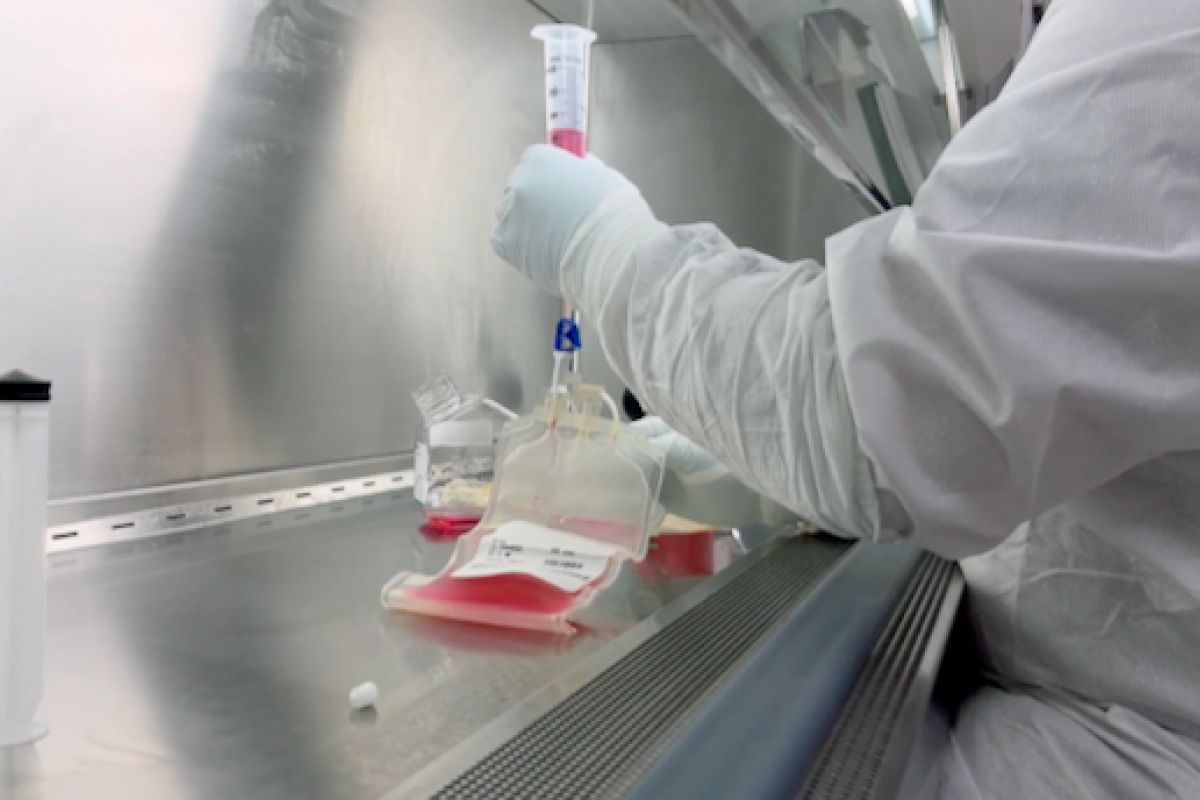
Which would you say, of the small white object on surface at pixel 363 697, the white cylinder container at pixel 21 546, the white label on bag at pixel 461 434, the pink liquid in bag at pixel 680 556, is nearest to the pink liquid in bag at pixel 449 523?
the white label on bag at pixel 461 434

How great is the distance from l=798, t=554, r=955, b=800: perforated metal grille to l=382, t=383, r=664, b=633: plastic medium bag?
0.28 m

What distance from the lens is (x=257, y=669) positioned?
2.43ft

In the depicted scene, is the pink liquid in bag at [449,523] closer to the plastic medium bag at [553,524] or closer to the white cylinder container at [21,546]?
the plastic medium bag at [553,524]

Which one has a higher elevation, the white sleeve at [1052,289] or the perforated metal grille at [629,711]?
the white sleeve at [1052,289]

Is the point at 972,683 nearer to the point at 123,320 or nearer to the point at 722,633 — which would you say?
the point at 722,633

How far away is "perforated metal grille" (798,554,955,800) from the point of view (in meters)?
0.62

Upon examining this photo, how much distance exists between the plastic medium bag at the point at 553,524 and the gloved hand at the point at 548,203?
282 mm

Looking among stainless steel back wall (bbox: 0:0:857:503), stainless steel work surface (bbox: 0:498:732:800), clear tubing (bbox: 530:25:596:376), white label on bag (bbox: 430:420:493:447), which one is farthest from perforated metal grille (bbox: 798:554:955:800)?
stainless steel back wall (bbox: 0:0:857:503)

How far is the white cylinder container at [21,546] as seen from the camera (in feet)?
1.75

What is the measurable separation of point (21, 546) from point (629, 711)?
41 cm

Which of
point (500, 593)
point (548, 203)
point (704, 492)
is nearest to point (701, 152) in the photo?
point (704, 492)

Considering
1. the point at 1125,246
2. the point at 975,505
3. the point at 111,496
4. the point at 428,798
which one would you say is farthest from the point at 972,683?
the point at 111,496

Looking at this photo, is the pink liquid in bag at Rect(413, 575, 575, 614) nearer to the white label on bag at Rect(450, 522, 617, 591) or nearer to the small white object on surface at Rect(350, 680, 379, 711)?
the white label on bag at Rect(450, 522, 617, 591)

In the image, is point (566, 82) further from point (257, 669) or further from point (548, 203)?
point (257, 669)
